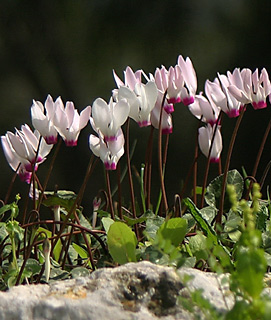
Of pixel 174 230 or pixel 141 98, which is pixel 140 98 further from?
pixel 174 230

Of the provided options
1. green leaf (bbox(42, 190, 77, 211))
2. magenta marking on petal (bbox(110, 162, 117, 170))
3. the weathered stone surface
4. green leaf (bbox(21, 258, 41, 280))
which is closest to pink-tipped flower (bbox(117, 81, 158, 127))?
magenta marking on petal (bbox(110, 162, 117, 170))

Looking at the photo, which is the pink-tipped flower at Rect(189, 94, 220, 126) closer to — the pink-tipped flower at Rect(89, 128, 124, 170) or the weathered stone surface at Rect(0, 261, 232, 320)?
the pink-tipped flower at Rect(89, 128, 124, 170)

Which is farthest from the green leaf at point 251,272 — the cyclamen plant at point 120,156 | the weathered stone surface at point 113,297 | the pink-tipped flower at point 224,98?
the pink-tipped flower at point 224,98

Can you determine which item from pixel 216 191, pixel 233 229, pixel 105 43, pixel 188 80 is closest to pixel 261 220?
pixel 233 229

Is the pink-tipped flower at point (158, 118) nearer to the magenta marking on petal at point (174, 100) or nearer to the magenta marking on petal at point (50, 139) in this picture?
the magenta marking on petal at point (174, 100)

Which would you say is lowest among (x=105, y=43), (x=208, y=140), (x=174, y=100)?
(x=208, y=140)

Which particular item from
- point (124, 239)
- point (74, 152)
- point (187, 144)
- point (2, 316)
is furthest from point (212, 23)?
point (2, 316)

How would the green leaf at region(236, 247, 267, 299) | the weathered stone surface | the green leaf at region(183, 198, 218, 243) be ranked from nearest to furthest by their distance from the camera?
the green leaf at region(236, 247, 267, 299) < the weathered stone surface < the green leaf at region(183, 198, 218, 243)
